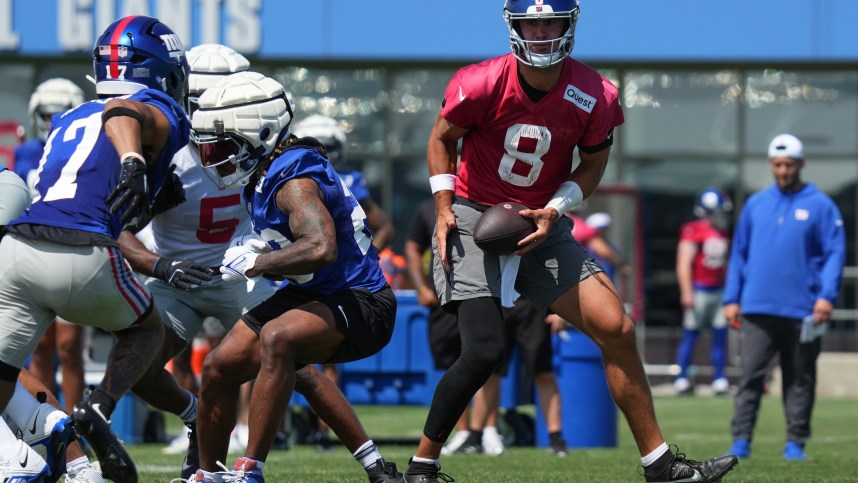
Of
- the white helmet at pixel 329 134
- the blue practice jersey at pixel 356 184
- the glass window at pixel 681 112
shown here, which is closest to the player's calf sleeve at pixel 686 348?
the glass window at pixel 681 112

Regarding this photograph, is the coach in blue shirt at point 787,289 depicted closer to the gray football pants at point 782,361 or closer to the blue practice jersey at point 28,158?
the gray football pants at point 782,361

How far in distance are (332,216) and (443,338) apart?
4.38 m

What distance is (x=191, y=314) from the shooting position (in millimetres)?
7078

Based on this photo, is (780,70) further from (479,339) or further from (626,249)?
(479,339)

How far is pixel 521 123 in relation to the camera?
6.14 meters

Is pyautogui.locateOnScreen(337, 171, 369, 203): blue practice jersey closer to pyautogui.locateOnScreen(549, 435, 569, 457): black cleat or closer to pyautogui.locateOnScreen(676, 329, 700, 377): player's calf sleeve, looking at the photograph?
pyautogui.locateOnScreen(549, 435, 569, 457): black cleat

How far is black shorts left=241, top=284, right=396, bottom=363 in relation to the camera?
5770 millimetres

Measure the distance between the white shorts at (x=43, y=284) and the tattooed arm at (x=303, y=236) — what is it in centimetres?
57

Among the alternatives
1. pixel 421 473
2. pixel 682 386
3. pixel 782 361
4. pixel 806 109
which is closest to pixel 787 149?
pixel 782 361

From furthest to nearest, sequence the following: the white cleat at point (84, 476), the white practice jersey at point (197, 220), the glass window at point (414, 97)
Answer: the glass window at point (414, 97), the white practice jersey at point (197, 220), the white cleat at point (84, 476)

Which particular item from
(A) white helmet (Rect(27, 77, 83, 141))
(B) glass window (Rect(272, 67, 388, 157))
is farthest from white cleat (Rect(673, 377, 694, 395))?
(A) white helmet (Rect(27, 77, 83, 141))

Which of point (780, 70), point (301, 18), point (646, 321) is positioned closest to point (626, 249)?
point (646, 321)

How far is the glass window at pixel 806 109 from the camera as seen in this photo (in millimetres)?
19812

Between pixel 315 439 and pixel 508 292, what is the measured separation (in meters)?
4.46
